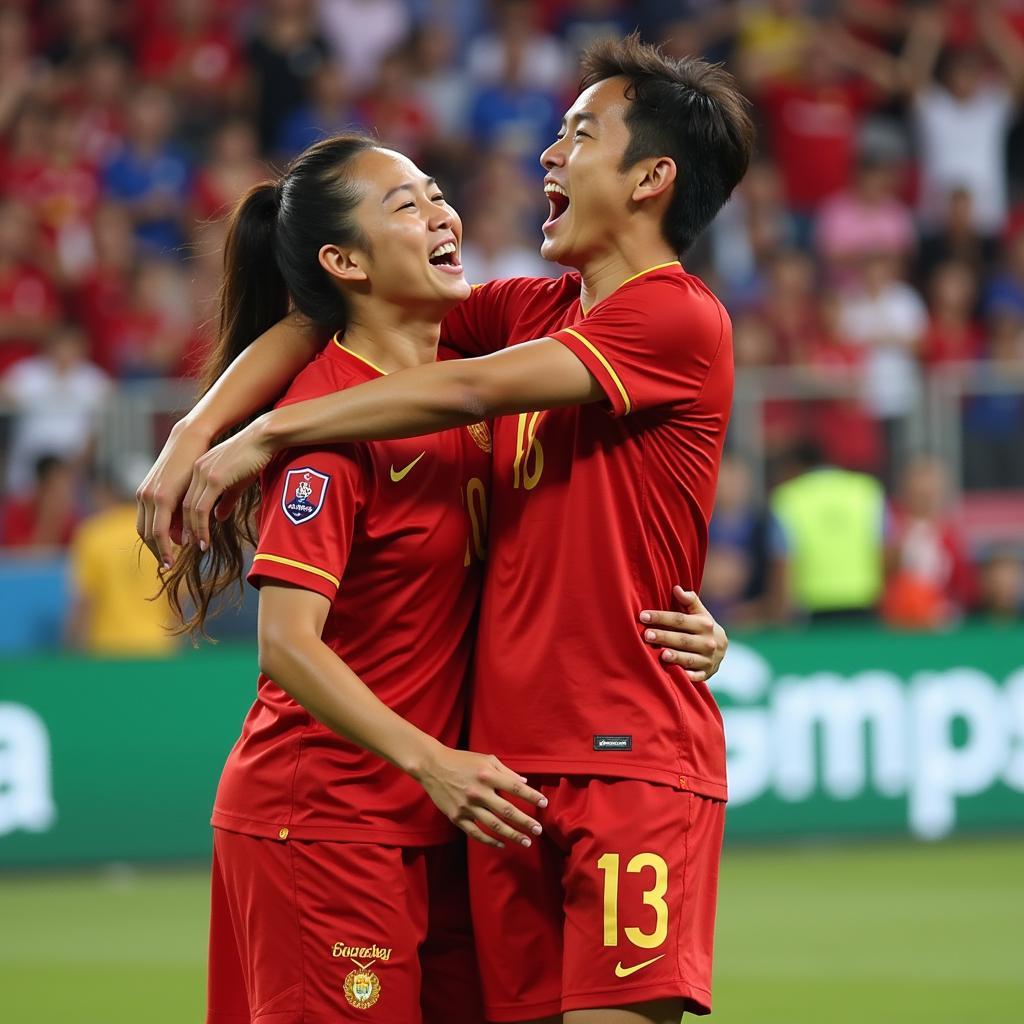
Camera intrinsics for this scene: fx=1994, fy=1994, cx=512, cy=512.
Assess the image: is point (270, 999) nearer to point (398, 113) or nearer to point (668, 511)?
point (668, 511)

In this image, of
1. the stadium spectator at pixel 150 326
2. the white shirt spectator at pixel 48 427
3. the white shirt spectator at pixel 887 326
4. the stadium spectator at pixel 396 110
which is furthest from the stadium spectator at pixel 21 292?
the white shirt spectator at pixel 887 326

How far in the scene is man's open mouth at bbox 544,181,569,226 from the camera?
13.2 feet

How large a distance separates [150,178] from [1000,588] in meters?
5.88

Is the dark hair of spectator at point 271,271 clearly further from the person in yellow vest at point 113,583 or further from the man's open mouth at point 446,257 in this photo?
the person in yellow vest at point 113,583

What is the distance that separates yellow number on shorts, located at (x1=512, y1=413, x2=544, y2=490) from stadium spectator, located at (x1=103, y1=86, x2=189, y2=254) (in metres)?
8.93

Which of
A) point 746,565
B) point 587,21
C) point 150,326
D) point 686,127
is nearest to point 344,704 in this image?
point 686,127

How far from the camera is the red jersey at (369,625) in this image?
148 inches

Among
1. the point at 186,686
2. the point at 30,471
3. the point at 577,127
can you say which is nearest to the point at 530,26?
the point at 30,471

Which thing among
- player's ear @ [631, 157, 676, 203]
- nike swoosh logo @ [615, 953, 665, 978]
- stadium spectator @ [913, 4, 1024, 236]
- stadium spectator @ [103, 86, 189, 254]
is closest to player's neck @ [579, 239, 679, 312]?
player's ear @ [631, 157, 676, 203]

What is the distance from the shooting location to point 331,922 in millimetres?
3746

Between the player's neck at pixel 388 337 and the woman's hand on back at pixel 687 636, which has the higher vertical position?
the player's neck at pixel 388 337

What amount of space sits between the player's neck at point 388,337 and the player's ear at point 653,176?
49 cm

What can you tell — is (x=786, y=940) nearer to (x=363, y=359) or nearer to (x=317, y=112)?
(x=363, y=359)

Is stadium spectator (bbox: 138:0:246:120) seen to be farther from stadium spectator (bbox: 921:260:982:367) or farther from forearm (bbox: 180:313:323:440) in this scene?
forearm (bbox: 180:313:323:440)
